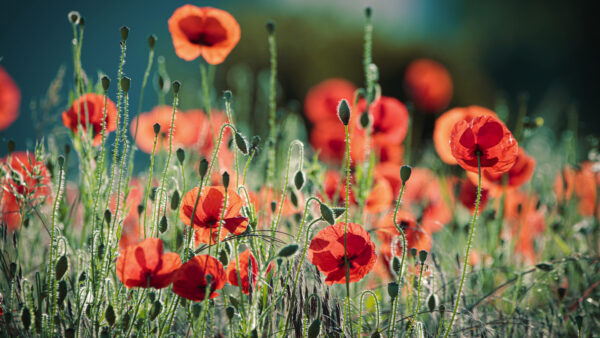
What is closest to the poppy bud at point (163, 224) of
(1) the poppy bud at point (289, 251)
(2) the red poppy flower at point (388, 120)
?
(1) the poppy bud at point (289, 251)

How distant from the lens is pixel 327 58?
28.9ft

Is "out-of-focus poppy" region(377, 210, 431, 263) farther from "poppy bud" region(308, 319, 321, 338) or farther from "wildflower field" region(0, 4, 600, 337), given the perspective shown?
"poppy bud" region(308, 319, 321, 338)

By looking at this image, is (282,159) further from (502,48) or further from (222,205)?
(502,48)

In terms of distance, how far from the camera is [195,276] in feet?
3.54

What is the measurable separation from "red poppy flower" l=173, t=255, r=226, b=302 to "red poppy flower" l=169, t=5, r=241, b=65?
643 mm

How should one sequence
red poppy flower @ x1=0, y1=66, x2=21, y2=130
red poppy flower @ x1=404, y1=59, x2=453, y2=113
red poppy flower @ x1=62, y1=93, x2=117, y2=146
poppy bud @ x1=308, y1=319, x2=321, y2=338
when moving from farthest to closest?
1. red poppy flower @ x1=404, y1=59, x2=453, y2=113
2. red poppy flower @ x1=0, y1=66, x2=21, y2=130
3. red poppy flower @ x1=62, y1=93, x2=117, y2=146
4. poppy bud @ x1=308, y1=319, x2=321, y2=338

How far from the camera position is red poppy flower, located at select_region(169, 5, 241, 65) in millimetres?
1570

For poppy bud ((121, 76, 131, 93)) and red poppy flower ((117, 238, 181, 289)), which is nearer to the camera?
red poppy flower ((117, 238, 181, 289))

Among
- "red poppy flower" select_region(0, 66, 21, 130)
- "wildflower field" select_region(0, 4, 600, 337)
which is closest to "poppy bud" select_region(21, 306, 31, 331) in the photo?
"wildflower field" select_region(0, 4, 600, 337)

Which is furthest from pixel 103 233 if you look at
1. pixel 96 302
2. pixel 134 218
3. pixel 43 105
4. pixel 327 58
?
pixel 327 58

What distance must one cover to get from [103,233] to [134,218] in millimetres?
1048

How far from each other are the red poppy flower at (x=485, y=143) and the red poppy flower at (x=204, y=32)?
0.65 meters

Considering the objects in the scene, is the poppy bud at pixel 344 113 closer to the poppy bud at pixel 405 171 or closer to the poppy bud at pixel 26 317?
the poppy bud at pixel 405 171

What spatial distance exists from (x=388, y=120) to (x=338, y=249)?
0.99 m
